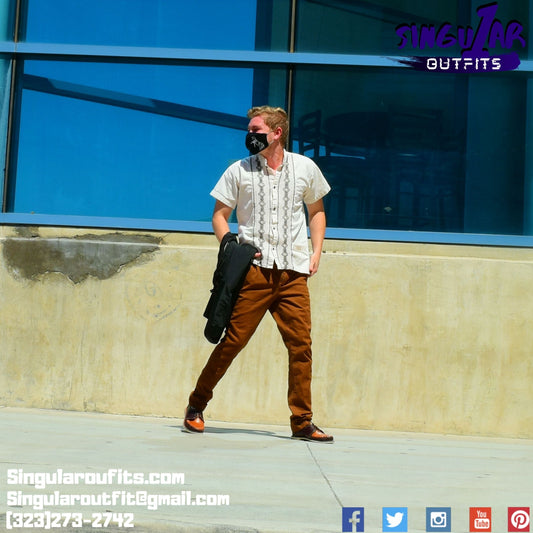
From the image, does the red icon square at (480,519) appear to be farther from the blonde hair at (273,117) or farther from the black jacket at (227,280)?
the blonde hair at (273,117)

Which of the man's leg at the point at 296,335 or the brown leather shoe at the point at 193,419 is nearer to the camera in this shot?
the man's leg at the point at 296,335

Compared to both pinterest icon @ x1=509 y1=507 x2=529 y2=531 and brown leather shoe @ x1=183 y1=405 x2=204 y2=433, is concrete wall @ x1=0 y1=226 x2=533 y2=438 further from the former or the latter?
pinterest icon @ x1=509 y1=507 x2=529 y2=531

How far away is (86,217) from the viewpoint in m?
7.32

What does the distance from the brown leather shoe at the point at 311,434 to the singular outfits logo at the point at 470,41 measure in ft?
9.42

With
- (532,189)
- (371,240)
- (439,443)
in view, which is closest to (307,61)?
(371,240)

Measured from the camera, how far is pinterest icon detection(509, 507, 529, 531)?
13.0 ft

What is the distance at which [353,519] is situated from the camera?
3850 mm

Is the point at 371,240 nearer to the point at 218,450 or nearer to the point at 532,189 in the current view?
the point at 532,189

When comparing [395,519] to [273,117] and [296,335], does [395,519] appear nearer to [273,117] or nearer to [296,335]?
[296,335]

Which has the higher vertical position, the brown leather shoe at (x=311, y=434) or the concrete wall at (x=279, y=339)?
the concrete wall at (x=279, y=339)

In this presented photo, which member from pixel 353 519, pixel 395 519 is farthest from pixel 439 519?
pixel 353 519

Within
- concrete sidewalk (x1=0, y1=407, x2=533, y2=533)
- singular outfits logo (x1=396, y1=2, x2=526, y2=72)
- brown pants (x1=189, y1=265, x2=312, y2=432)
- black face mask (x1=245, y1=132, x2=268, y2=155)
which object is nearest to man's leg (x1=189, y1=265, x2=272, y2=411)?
brown pants (x1=189, y1=265, x2=312, y2=432)

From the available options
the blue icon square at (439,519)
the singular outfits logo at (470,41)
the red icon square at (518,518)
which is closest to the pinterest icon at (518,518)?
the red icon square at (518,518)

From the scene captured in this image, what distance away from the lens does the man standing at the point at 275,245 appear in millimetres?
5812
